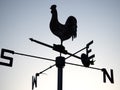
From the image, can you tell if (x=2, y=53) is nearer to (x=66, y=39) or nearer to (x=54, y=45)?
(x=54, y=45)

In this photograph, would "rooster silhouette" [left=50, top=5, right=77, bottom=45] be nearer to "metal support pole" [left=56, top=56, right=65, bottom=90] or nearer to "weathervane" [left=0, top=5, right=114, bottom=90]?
"weathervane" [left=0, top=5, right=114, bottom=90]

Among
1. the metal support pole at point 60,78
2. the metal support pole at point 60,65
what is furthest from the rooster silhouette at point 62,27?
the metal support pole at point 60,78

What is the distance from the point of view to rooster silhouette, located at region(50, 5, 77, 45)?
443 cm

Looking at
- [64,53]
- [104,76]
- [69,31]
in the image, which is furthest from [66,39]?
[104,76]

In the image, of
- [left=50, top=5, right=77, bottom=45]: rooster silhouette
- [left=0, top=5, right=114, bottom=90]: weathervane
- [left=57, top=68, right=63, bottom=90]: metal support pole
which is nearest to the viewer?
[left=57, top=68, right=63, bottom=90]: metal support pole

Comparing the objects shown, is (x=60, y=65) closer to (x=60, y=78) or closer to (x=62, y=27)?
(x=60, y=78)

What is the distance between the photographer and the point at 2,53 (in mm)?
3938

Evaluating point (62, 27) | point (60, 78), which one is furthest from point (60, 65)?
point (62, 27)

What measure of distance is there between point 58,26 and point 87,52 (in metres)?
1.07

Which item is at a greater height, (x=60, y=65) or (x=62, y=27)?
(x=62, y=27)

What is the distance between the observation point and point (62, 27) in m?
4.61

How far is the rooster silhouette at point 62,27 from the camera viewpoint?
4429 mm

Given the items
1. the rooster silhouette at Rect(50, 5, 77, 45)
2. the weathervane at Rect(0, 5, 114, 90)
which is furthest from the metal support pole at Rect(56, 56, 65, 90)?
the rooster silhouette at Rect(50, 5, 77, 45)

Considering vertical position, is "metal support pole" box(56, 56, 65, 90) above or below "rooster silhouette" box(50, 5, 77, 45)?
below
